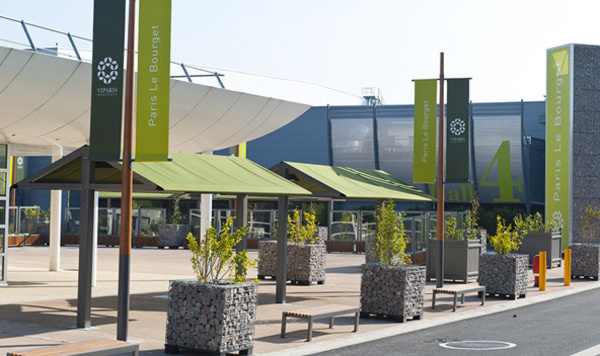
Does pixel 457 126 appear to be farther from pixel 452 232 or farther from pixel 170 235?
pixel 170 235

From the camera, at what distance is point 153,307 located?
16.8 m

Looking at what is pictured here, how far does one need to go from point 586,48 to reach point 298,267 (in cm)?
2297

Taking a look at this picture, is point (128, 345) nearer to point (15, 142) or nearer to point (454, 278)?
point (15, 142)

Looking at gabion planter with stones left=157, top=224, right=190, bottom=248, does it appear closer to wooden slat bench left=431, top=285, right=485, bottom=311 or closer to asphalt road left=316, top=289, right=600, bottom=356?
wooden slat bench left=431, top=285, right=485, bottom=311

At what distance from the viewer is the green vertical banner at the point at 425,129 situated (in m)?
20.5

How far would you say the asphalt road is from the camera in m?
12.3

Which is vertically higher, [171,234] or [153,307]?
[171,234]

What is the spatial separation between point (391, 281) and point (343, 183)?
13.9ft

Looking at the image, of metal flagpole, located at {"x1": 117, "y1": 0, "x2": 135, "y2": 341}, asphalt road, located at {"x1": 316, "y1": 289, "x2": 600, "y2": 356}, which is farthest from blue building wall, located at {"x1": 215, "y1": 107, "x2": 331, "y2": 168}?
metal flagpole, located at {"x1": 117, "y1": 0, "x2": 135, "y2": 341}

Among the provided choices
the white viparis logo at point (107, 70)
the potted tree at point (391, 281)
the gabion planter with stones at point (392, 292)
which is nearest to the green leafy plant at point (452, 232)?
the potted tree at point (391, 281)

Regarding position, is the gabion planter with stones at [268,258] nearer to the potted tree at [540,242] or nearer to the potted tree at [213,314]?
the potted tree at [540,242]

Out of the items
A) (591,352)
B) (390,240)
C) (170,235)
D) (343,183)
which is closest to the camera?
(591,352)

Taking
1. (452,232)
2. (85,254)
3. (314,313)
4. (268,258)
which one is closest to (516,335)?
(314,313)

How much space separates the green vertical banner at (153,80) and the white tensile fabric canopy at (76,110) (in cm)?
555
